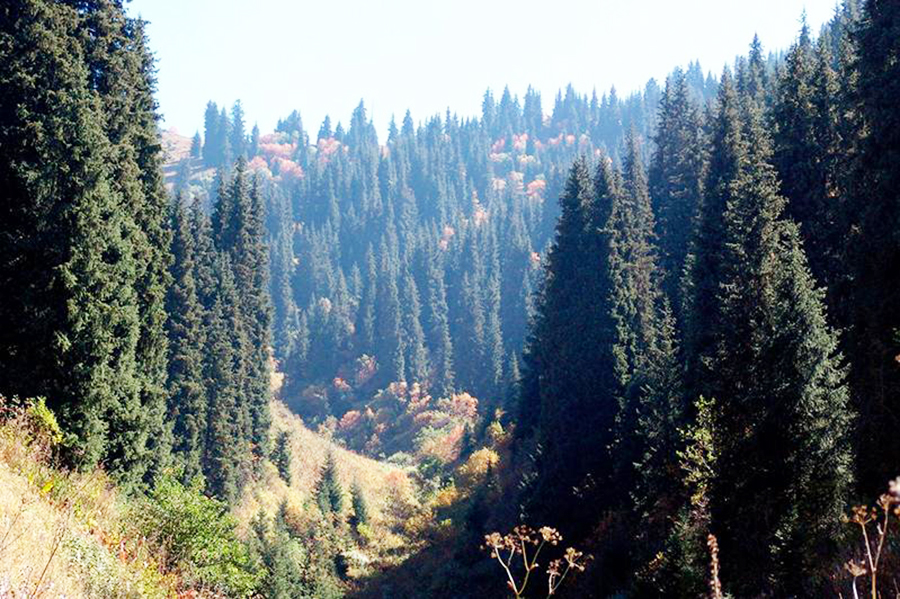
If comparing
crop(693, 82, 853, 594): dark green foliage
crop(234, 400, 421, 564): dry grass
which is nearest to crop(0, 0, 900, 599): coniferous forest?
crop(693, 82, 853, 594): dark green foliage

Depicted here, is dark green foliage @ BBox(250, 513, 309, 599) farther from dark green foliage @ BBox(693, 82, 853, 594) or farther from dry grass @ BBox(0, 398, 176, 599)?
dark green foliage @ BBox(693, 82, 853, 594)

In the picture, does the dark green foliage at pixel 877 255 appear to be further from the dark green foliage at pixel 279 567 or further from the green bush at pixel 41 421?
the dark green foliage at pixel 279 567

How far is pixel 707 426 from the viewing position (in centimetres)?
2097

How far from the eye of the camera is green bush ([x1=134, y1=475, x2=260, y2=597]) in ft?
46.3

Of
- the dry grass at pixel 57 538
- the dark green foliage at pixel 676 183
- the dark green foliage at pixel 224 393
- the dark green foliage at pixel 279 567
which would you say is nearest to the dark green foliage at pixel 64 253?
the dry grass at pixel 57 538

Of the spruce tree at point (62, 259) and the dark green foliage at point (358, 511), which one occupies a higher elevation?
the spruce tree at point (62, 259)

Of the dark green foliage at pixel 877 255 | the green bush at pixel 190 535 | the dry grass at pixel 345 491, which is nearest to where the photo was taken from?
the green bush at pixel 190 535

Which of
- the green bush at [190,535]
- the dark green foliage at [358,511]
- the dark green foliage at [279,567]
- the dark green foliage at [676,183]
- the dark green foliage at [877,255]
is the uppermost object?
the dark green foliage at [676,183]

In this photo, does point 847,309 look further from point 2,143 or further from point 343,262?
point 343,262

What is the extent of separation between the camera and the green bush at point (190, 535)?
14102 millimetres

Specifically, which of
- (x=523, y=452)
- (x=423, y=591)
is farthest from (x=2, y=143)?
(x=523, y=452)

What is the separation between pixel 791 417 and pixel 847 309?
6274 millimetres

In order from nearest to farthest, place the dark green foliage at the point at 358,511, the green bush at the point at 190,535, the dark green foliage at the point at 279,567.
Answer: the green bush at the point at 190,535
the dark green foliage at the point at 279,567
the dark green foliage at the point at 358,511

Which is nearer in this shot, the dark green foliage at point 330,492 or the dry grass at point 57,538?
the dry grass at point 57,538
